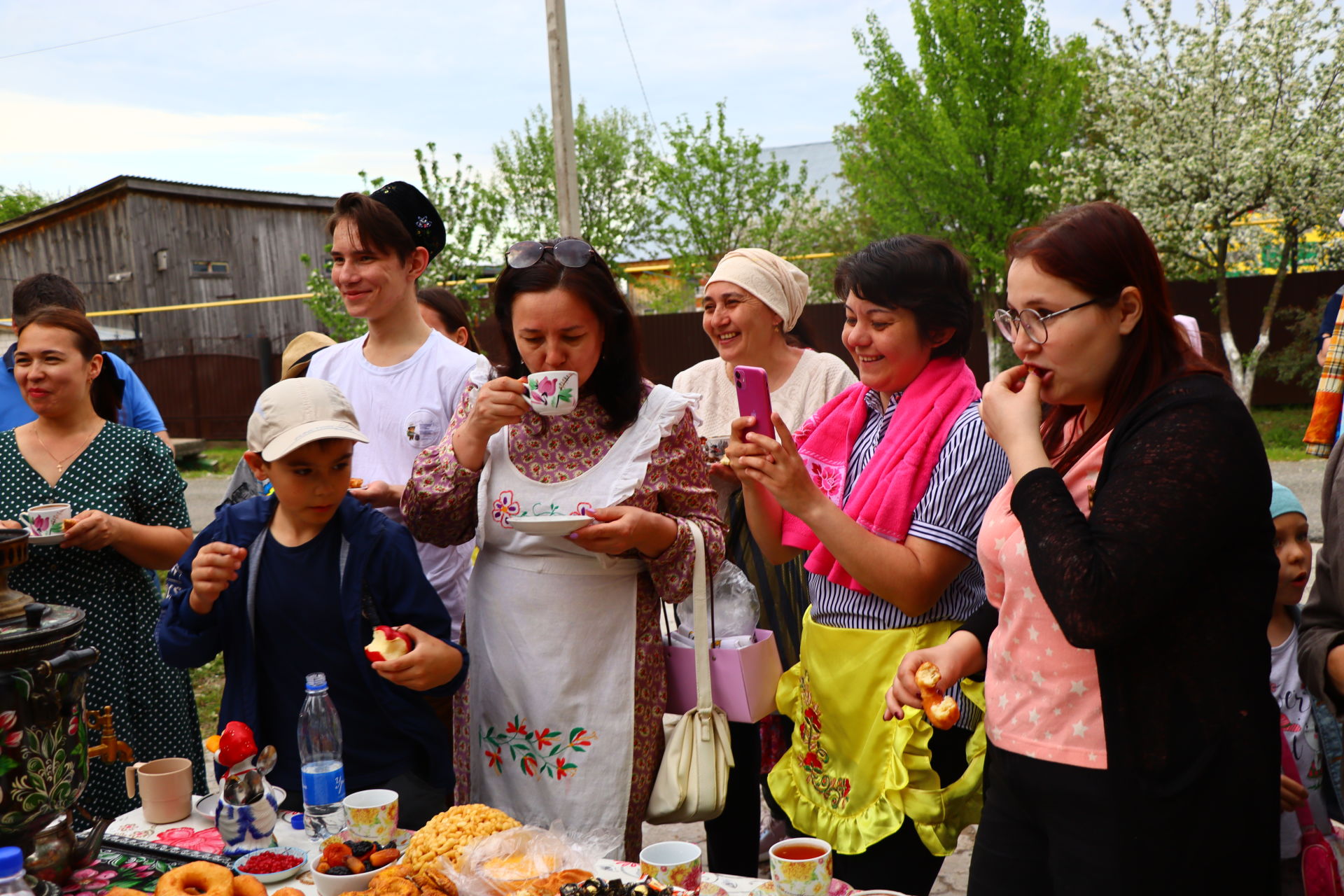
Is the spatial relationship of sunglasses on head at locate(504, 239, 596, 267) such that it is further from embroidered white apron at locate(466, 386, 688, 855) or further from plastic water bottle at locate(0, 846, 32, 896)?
plastic water bottle at locate(0, 846, 32, 896)

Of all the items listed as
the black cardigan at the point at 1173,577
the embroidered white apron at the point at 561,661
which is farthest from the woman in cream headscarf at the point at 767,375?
the black cardigan at the point at 1173,577

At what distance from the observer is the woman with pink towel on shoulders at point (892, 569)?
225cm

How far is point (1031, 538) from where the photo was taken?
1.63m

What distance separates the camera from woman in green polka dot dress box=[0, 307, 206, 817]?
9.97 feet

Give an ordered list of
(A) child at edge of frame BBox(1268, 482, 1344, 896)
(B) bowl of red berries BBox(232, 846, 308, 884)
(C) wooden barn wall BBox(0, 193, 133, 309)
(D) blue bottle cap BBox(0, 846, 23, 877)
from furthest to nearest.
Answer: (C) wooden barn wall BBox(0, 193, 133, 309)
(A) child at edge of frame BBox(1268, 482, 1344, 896)
(B) bowl of red berries BBox(232, 846, 308, 884)
(D) blue bottle cap BBox(0, 846, 23, 877)

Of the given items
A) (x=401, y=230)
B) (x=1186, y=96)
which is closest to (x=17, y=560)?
(x=401, y=230)

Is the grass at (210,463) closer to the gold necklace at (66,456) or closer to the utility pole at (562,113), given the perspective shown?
the utility pole at (562,113)

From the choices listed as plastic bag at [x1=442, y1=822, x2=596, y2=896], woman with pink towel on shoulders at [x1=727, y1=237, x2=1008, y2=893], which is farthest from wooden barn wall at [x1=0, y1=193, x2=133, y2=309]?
plastic bag at [x1=442, y1=822, x2=596, y2=896]

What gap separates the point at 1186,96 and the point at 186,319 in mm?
20090

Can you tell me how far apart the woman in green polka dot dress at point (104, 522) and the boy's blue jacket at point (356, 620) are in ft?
2.30

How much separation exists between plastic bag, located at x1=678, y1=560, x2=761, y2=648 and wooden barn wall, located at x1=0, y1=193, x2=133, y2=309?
24.2 m

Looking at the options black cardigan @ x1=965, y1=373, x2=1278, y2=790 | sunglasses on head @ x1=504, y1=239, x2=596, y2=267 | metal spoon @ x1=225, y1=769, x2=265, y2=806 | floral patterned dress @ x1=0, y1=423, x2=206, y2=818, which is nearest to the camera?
black cardigan @ x1=965, y1=373, x2=1278, y2=790

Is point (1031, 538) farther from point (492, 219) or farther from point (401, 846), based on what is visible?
point (492, 219)

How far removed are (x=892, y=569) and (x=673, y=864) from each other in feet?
2.62
